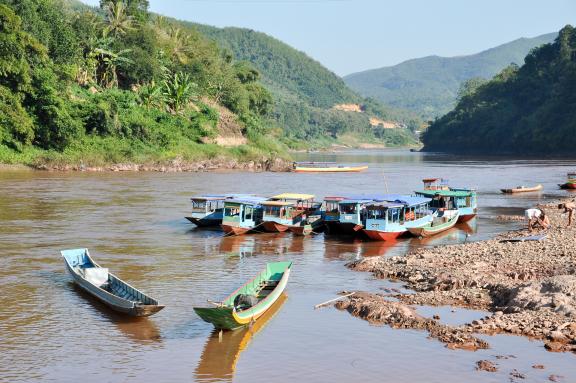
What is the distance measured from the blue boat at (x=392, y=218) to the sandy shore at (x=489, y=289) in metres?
4.87

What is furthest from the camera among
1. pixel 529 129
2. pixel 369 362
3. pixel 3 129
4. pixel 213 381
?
pixel 529 129

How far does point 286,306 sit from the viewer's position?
2308 cm

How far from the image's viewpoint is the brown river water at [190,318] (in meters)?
17.4

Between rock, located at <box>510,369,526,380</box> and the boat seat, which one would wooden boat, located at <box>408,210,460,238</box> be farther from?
rock, located at <box>510,369,526,380</box>

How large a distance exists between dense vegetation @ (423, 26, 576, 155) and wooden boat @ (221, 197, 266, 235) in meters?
104

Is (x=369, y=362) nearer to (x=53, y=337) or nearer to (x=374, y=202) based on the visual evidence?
(x=53, y=337)

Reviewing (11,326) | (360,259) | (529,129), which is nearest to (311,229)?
(360,259)

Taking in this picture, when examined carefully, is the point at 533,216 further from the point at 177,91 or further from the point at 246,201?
the point at 177,91

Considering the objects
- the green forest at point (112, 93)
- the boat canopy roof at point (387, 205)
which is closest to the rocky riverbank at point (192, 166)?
the green forest at point (112, 93)

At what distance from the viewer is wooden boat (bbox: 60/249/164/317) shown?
2073 centimetres

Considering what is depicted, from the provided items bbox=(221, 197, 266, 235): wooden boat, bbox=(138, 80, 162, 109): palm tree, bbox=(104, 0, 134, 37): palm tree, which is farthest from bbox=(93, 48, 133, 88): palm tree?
bbox=(221, 197, 266, 235): wooden boat

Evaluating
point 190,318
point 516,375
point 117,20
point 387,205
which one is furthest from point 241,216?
point 117,20

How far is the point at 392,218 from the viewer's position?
36750 mm

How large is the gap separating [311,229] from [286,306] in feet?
51.3
